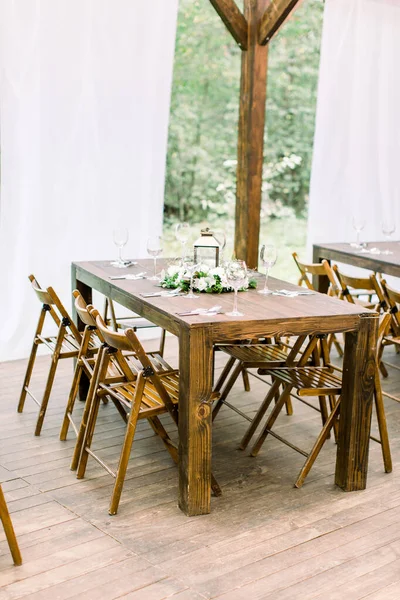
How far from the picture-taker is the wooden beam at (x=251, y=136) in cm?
597

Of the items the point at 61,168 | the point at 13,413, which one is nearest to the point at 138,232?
the point at 61,168

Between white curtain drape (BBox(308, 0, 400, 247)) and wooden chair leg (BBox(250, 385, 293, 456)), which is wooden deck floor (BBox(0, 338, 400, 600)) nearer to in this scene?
wooden chair leg (BBox(250, 385, 293, 456))

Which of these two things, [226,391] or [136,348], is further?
[226,391]

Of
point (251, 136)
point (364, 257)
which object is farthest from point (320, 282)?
point (251, 136)

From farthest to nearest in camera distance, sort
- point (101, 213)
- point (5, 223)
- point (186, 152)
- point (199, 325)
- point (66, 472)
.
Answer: point (186, 152), point (101, 213), point (5, 223), point (66, 472), point (199, 325)

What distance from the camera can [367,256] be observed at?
5.28 m

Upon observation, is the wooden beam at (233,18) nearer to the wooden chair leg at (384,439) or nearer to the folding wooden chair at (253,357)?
the folding wooden chair at (253,357)

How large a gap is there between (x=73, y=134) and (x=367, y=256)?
90.3 inches

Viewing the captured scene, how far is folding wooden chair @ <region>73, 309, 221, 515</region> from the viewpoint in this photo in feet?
10.2

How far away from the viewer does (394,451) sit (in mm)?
3906

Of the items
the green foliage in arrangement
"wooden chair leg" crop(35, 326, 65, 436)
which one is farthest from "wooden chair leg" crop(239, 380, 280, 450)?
the green foliage in arrangement

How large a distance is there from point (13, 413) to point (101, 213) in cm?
194

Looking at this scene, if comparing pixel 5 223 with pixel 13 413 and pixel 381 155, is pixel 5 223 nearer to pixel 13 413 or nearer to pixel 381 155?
pixel 13 413

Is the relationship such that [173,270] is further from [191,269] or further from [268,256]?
[268,256]
